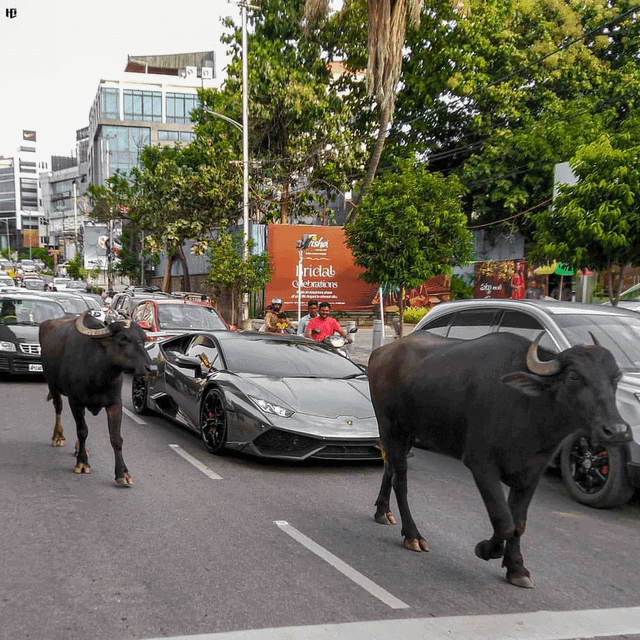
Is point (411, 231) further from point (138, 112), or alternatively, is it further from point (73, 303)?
point (138, 112)

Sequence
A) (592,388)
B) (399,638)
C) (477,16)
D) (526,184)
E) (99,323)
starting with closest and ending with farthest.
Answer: (399,638) < (592,388) < (99,323) < (477,16) < (526,184)

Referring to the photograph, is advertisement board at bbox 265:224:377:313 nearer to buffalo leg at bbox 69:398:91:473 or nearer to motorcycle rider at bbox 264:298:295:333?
motorcycle rider at bbox 264:298:295:333

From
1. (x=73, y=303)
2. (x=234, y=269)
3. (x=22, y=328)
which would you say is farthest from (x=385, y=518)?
(x=234, y=269)

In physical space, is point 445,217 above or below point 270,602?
above

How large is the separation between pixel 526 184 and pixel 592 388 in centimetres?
3087

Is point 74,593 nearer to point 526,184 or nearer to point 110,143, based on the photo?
point 526,184

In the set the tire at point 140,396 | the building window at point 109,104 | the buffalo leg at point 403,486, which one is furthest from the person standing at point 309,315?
the building window at point 109,104

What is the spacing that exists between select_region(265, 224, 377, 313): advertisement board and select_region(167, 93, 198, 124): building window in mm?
74849

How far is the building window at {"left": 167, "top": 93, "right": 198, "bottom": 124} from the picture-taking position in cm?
10181

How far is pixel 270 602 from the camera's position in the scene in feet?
14.5

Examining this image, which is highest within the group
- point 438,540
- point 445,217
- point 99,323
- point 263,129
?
point 263,129

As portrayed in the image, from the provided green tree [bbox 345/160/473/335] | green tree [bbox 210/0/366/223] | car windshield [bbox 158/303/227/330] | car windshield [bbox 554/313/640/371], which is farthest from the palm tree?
car windshield [bbox 554/313/640/371]

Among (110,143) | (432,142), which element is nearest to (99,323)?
(432,142)

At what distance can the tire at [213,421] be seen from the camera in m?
8.32
